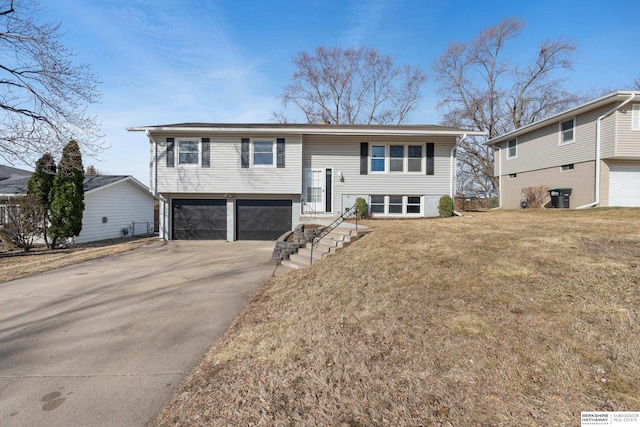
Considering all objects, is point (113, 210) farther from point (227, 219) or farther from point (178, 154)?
point (227, 219)

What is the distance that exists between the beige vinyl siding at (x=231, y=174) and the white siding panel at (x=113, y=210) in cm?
558

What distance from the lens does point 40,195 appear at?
12023mm

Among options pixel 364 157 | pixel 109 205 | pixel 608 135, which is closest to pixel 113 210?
pixel 109 205

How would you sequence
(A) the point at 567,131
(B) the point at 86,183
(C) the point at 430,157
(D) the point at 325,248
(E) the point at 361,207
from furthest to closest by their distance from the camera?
(B) the point at 86,183
(A) the point at 567,131
(C) the point at 430,157
(E) the point at 361,207
(D) the point at 325,248

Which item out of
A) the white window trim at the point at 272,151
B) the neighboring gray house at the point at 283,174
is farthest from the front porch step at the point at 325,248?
the white window trim at the point at 272,151

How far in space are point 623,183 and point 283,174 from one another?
1553 cm

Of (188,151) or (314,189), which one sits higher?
(188,151)

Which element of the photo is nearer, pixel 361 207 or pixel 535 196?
pixel 361 207

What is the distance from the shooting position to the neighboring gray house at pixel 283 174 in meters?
12.8

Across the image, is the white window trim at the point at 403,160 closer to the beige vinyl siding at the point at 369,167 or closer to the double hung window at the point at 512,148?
the beige vinyl siding at the point at 369,167

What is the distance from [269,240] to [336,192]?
4003mm

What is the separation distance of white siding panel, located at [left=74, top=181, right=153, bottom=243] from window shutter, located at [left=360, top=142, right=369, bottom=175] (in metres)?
14.3

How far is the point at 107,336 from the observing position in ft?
12.4

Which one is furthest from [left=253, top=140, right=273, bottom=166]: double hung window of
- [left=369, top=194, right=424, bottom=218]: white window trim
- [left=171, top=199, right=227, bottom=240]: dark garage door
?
[left=369, top=194, right=424, bottom=218]: white window trim
